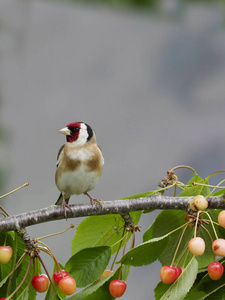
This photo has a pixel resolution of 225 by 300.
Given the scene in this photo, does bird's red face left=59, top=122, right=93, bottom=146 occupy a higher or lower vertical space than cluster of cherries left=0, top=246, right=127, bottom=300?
higher

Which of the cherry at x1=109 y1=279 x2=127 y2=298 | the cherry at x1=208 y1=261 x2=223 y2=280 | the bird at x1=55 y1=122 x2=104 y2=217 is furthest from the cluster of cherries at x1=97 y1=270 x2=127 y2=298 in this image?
the bird at x1=55 y1=122 x2=104 y2=217

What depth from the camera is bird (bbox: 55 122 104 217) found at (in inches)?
37.2

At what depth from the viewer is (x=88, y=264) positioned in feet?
2.14

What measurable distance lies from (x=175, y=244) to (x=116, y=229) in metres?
0.09

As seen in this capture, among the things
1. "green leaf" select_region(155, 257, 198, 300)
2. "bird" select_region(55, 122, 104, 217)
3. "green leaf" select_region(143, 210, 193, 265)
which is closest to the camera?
"green leaf" select_region(155, 257, 198, 300)

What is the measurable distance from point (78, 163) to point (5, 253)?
13.7 inches

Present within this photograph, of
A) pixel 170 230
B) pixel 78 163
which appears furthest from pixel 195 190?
pixel 78 163

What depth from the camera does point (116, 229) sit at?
2.35 feet

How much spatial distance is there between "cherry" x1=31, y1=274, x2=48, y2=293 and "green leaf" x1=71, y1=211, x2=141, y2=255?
0.29 feet

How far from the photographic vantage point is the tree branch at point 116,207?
0.65 m

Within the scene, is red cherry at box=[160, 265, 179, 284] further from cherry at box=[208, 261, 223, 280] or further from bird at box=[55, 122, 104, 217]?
bird at box=[55, 122, 104, 217]

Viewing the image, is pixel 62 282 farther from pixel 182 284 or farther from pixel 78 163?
pixel 78 163

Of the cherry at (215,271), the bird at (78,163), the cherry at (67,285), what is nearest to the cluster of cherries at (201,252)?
the cherry at (215,271)

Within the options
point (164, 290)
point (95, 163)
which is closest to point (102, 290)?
point (164, 290)
